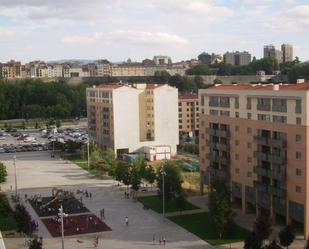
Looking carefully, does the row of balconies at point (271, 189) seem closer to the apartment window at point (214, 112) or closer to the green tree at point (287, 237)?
the green tree at point (287, 237)

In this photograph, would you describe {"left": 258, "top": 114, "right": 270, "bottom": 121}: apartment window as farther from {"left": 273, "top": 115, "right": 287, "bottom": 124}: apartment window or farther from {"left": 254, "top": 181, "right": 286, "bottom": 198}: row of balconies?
{"left": 254, "top": 181, "right": 286, "bottom": 198}: row of balconies

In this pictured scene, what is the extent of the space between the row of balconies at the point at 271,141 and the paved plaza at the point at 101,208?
946cm

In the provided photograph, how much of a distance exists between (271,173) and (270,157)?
1280 mm

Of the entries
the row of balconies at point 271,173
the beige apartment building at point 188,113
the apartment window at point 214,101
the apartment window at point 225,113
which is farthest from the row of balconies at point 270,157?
the beige apartment building at point 188,113

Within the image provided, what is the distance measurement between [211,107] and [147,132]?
119ft

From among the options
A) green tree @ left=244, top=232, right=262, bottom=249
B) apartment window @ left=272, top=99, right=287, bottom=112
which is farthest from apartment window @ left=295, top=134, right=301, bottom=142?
green tree @ left=244, top=232, right=262, bottom=249

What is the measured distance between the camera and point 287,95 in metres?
39.8

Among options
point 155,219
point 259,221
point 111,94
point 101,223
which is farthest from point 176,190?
point 111,94

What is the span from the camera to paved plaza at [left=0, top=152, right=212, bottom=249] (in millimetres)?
39125

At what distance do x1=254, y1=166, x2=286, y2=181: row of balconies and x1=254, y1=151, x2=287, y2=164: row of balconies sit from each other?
82 centimetres

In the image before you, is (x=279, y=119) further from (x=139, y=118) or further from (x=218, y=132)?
(x=139, y=118)

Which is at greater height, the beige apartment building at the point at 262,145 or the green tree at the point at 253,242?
the beige apartment building at the point at 262,145

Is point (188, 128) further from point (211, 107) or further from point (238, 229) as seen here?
point (238, 229)

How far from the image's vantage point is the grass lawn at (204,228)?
129 feet
